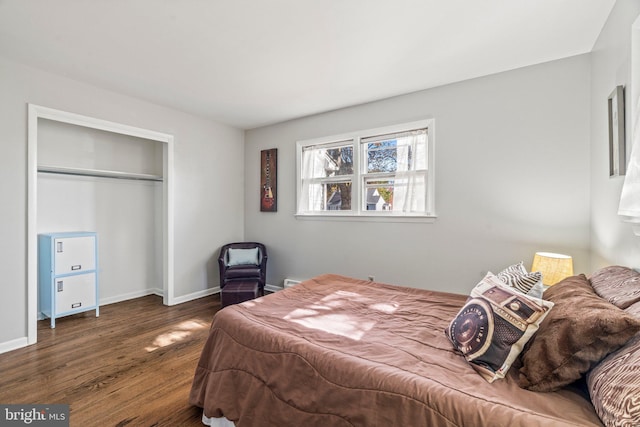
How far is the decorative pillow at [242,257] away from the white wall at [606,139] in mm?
3680

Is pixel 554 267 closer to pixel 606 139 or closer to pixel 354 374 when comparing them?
pixel 606 139

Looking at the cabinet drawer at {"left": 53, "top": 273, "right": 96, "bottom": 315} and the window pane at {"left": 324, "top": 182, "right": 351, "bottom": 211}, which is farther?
the window pane at {"left": 324, "top": 182, "right": 351, "bottom": 211}

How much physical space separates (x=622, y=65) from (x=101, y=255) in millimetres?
5422

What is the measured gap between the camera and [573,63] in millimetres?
2445

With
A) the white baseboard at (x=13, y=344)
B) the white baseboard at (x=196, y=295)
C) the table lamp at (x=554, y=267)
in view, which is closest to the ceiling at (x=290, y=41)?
the table lamp at (x=554, y=267)

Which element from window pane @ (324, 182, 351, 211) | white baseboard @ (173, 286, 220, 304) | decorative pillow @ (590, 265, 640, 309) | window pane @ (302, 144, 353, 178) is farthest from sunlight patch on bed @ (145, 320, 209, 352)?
decorative pillow @ (590, 265, 640, 309)

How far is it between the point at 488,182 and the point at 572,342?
2117 millimetres

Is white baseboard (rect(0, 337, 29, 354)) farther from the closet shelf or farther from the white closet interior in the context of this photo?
the closet shelf

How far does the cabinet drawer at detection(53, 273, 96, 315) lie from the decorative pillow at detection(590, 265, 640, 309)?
4.51 metres

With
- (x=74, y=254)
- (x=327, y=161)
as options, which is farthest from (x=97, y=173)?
(x=327, y=161)

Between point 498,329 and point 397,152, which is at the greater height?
point 397,152

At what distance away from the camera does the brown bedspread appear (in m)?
0.99

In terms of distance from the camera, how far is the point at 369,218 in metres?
3.52

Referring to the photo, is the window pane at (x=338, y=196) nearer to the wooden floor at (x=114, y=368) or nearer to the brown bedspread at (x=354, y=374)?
the brown bedspread at (x=354, y=374)
